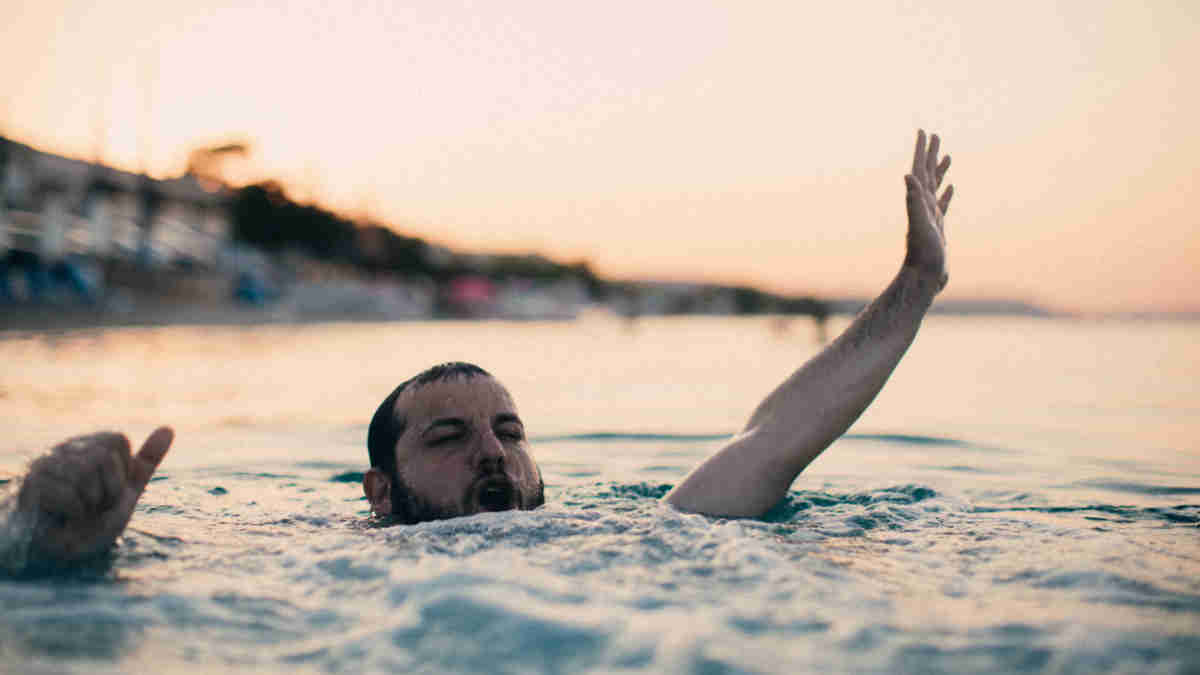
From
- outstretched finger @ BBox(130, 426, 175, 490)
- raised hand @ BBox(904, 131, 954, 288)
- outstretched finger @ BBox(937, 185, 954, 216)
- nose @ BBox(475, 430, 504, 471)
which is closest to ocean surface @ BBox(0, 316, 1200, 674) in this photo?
nose @ BBox(475, 430, 504, 471)

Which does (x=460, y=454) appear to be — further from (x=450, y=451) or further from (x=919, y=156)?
(x=919, y=156)

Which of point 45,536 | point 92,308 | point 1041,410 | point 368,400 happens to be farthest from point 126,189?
point 45,536

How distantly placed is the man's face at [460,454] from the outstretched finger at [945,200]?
Answer: 5.65 ft

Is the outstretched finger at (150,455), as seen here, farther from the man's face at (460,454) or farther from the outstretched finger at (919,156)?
the outstretched finger at (919,156)


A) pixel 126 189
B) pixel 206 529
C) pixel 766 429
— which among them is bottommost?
pixel 206 529

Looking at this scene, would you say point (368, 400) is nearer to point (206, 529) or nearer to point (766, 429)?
point (206, 529)

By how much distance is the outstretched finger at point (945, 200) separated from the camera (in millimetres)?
3796

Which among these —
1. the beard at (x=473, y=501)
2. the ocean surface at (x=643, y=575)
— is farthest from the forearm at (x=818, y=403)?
the beard at (x=473, y=501)

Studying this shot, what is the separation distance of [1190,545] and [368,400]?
8549mm

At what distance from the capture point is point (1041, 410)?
34.2 ft

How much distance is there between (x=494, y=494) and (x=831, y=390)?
1.22m

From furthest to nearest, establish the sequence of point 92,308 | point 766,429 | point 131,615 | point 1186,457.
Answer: point 92,308 → point 1186,457 → point 766,429 → point 131,615

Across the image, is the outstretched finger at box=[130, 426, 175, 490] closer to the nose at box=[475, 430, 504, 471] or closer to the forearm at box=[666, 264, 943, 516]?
the nose at box=[475, 430, 504, 471]

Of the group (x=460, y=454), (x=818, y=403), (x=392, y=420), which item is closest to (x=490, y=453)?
(x=460, y=454)
